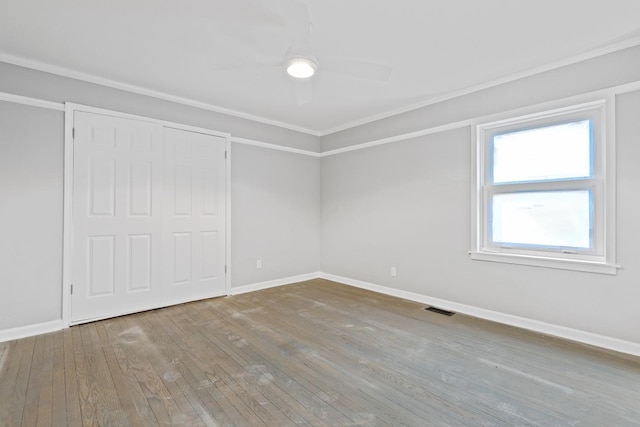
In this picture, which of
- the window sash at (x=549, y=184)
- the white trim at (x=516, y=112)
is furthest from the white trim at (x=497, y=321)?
the white trim at (x=516, y=112)

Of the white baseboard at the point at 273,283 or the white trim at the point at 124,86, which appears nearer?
the white trim at the point at 124,86

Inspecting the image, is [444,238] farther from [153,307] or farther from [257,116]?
[153,307]

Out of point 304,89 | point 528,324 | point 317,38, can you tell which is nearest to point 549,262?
point 528,324

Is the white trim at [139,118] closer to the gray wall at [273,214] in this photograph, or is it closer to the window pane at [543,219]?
the gray wall at [273,214]

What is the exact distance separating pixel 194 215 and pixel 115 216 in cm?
85

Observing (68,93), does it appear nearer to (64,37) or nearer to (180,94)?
(64,37)

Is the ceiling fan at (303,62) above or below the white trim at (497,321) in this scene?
above

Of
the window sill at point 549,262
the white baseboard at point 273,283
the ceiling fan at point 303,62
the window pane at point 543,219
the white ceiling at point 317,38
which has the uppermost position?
the white ceiling at point 317,38

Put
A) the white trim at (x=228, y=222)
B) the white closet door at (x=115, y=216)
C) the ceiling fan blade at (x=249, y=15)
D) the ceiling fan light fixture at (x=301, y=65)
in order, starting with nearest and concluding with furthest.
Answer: the ceiling fan blade at (x=249, y=15)
the ceiling fan light fixture at (x=301, y=65)
the white closet door at (x=115, y=216)
the white trim at (x=228, y=222)

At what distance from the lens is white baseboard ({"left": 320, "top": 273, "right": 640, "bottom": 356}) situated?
251 centimetres

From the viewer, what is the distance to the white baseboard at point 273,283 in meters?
4.25

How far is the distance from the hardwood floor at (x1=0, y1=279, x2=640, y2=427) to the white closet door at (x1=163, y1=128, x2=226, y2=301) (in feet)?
2.20

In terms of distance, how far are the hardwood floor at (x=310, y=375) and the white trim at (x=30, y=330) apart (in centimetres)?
9

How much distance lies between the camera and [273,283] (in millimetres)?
4641
